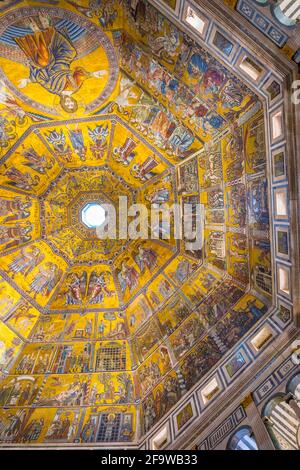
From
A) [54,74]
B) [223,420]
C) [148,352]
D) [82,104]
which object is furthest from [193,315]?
[54,74]

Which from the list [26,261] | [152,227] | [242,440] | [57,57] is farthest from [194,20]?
[26,261]

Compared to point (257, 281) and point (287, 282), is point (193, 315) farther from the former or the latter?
point (287, 282)

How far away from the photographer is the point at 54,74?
9.93 meters

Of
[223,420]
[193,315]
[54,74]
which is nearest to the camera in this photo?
[223,420]

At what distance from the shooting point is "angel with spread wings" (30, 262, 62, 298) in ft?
45.8

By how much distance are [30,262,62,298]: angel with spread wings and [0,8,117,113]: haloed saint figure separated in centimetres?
735

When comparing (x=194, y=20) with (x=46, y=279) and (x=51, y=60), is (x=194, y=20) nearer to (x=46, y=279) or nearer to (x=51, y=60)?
(x=51, y=60)

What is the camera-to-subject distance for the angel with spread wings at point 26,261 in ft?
44.8

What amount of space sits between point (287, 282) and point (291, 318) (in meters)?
0.91

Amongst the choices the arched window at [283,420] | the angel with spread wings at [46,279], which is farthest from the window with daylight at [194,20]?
the angel with spread wings at [46,279]

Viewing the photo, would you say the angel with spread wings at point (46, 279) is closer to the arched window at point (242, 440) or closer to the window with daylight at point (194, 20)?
the arched window at point (242, 440)

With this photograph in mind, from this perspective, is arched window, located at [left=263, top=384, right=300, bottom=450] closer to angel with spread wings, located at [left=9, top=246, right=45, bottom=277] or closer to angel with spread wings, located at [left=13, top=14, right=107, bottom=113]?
angel with spread wings, located at [left=13, top=14, right=107, bottom=113]

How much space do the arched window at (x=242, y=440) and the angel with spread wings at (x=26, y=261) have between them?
10765mm

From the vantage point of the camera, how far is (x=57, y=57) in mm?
9453
